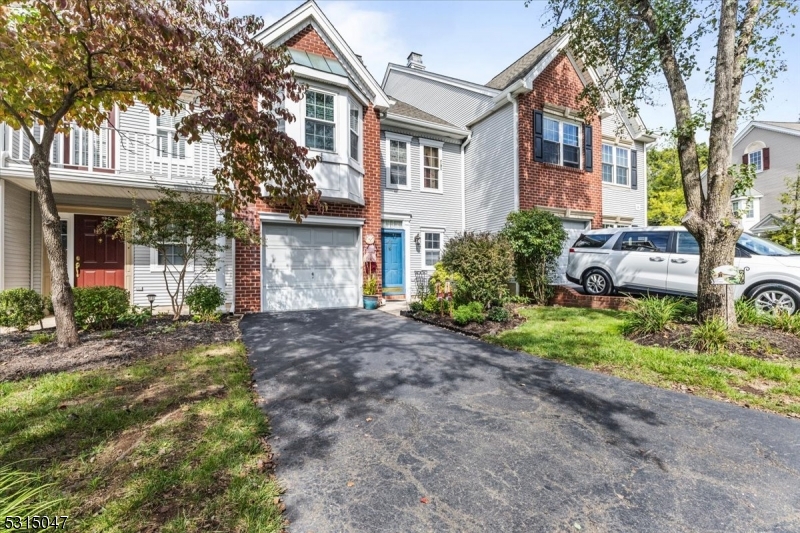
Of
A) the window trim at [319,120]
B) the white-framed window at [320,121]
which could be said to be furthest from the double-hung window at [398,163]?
the white-framed window at [320,121]

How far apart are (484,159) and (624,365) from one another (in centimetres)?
954

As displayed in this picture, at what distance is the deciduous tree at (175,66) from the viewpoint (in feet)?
10.4

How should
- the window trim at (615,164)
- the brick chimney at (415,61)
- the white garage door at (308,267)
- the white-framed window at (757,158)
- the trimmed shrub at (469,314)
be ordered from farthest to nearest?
the white-framed window at (757,158), the brick chimney at (415,61), the window trim at (615,164), the white garage door at (308,267), the trimmed shrub at (469,314)

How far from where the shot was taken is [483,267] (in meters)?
7.55

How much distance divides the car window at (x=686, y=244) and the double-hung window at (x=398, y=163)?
780cm

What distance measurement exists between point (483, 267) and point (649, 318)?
117 inches

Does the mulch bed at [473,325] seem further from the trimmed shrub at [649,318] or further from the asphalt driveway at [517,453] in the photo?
the asphalt driveway at [517,453]

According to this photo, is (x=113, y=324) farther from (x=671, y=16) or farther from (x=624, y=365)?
(x=671, y=16)

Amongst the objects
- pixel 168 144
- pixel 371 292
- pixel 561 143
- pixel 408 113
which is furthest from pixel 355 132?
pixel 561 143

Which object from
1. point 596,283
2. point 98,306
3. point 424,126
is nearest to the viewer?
point 98,306

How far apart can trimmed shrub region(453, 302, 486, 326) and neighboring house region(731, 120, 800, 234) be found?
19.2 m

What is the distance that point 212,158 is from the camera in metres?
9.52

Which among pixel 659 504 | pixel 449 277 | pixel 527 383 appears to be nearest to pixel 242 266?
pixel 449 277

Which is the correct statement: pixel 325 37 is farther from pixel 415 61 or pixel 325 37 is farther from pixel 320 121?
pixel 415 61
